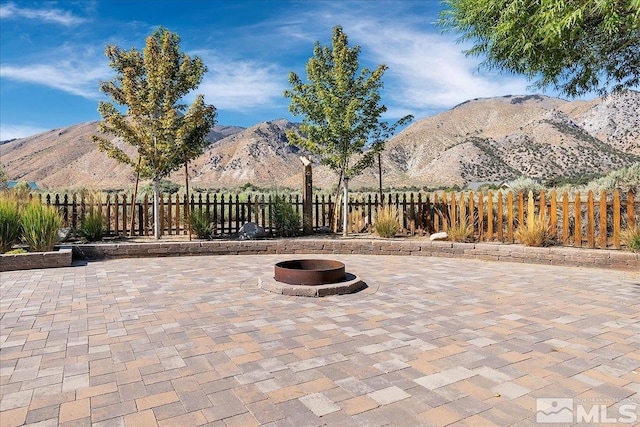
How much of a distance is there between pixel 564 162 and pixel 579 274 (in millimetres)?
53996

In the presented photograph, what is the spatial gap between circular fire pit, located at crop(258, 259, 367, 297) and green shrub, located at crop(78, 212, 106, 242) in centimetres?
726

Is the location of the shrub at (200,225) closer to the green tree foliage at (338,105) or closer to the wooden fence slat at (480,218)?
the green tree foliage at (338,105)

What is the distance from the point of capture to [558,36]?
6.55m

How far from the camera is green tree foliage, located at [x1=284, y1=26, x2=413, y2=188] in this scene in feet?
43.9

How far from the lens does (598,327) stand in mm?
4656

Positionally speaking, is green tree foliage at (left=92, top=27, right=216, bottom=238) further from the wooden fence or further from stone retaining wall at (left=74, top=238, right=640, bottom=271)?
stone retaining wall at (left=74, top=238, right=640, bottom=271)

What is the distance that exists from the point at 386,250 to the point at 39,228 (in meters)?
7.89

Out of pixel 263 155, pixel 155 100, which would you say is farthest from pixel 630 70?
pixel 263 155

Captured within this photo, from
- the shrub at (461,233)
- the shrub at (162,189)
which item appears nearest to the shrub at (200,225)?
the shrub at (461,233)

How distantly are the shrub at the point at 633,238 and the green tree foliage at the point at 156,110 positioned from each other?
11029 millimetres

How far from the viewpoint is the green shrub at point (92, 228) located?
38.8ft

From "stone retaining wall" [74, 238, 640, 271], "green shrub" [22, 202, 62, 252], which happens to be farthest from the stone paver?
"green shrub" [22, 202, 62, 252]

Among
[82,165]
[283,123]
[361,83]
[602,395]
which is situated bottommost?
[602,395]

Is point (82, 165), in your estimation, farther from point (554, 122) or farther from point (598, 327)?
point (598, 327)
